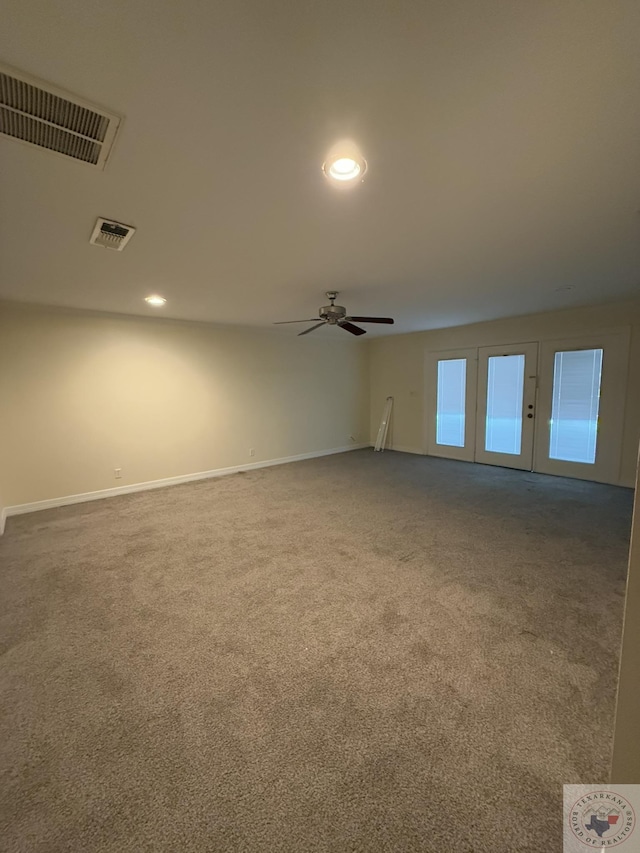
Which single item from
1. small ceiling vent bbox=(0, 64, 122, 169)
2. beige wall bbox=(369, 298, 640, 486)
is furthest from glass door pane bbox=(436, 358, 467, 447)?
small ceiling vent bbox=(0, 64, 122, 169)

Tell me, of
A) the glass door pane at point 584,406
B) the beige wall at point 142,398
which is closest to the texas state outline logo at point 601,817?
the glass door pane at point 584,406

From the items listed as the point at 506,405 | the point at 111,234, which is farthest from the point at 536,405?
the point at 111,234

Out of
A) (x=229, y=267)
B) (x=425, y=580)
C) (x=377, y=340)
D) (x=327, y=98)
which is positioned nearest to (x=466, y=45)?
(x=327, y=98)

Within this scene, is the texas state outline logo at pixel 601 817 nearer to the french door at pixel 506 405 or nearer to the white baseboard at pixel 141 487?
the white baseboard at pixel 141 487

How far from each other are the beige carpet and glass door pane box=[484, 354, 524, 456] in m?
2.35

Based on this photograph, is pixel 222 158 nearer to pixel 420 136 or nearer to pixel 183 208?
pixel 183 208

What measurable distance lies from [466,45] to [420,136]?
352mm

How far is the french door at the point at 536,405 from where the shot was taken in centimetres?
448

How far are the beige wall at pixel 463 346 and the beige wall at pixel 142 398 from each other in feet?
4.05

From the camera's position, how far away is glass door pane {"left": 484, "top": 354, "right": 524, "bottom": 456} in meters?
5.31

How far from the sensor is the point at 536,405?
16.7ft

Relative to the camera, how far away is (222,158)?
1.49m

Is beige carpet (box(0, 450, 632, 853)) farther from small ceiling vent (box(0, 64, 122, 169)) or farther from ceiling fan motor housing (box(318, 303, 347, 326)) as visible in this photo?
small ceiling vent (box(0, 64, 122, 169))

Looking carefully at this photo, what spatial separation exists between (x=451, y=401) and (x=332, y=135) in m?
5.43
